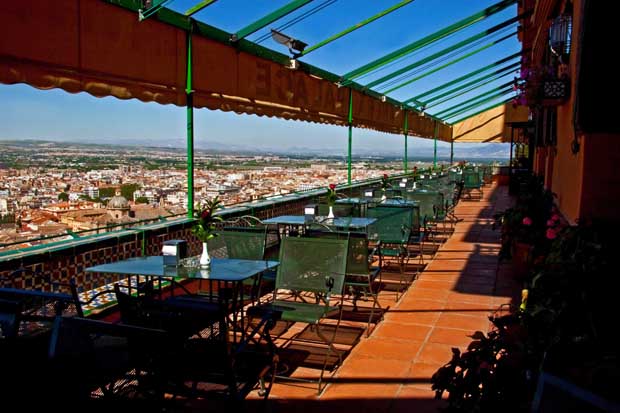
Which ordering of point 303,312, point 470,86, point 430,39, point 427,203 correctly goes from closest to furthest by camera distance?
point 303,312 → point 427,203 → point 430,39 → point 470,86

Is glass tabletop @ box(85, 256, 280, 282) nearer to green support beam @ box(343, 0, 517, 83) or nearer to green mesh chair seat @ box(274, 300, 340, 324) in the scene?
green mesh chair seat @ box(274, 300, 340, 324)

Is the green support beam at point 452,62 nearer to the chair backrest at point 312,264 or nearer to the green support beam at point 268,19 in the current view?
the green support beam at point 268,19

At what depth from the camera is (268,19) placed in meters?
5.35

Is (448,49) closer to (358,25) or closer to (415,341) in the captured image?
(358,25)

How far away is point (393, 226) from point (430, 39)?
3.87 metres

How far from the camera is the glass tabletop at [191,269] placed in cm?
292

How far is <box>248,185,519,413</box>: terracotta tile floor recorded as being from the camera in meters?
2.91

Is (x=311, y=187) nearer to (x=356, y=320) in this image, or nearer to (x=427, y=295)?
(x=427, y=295)

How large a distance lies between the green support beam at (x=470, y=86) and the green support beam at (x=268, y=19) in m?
8.76

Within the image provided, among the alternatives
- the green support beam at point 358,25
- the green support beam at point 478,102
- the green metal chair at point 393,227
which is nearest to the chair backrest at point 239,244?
the green metal chair at point 393,227

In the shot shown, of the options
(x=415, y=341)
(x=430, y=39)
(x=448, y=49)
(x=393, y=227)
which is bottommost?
(x=415, y=341)

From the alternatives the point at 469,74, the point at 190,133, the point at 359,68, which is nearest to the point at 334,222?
the point at 190,133

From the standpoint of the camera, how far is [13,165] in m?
3.18

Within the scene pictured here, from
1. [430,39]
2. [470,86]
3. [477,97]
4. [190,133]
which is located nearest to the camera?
[190,133]
